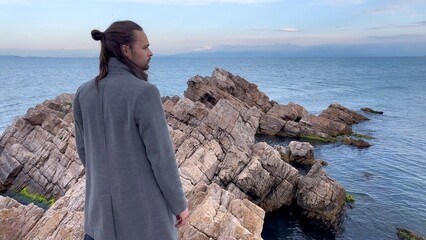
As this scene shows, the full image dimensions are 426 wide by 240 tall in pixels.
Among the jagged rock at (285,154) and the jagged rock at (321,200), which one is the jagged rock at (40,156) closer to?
the jagged rock at (321,200)

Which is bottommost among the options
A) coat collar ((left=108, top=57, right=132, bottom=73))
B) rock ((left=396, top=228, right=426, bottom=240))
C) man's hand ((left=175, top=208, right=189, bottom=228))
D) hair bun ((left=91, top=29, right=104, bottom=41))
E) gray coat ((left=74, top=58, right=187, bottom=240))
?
rock ((left=396, top=228, right=426, bottom=240))

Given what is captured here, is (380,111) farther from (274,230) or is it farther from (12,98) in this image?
(12,98)

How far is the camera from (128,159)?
4738mm

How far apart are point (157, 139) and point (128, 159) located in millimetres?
489

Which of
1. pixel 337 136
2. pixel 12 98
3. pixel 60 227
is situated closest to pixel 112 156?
pixel 60 227

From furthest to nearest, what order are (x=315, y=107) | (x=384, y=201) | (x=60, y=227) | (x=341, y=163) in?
(x=315, y=107) < (x=341, y=163) < (x=384, y=201) < (x=60, y=227)

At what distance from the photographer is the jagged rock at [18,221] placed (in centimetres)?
1606

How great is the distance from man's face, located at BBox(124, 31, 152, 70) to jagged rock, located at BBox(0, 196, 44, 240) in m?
14.0

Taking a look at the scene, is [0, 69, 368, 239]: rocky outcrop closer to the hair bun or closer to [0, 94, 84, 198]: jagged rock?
[0, 94, 84, 198]: jagged rock

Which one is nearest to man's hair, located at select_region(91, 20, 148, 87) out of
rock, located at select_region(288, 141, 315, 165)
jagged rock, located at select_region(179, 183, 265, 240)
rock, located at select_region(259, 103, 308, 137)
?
jagged rock, located at select_region(179, 183, 265, 240)

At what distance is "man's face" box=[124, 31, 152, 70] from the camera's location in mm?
4875

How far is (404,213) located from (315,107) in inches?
2553

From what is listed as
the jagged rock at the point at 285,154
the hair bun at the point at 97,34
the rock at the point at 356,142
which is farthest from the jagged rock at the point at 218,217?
the rock at the point at 356,142

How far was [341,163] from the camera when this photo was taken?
47188 millimetres
